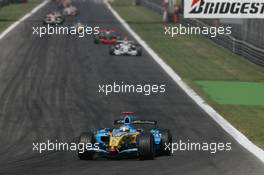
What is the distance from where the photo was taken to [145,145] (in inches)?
766

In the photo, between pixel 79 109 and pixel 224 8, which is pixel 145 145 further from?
pixel 224 8

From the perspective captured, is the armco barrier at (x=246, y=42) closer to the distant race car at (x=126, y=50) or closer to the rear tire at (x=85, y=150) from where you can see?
the distant race car at (x=126, y=50)

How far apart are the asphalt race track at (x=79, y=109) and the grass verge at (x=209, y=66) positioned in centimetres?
92

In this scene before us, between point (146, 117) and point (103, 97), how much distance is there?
15.5ft

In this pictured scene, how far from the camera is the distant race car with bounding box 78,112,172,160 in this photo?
19.5 meters

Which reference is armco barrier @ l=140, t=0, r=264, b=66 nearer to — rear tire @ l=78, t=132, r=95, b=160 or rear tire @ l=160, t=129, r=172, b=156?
rear tire @ l=160, t=129, r=172, b=156

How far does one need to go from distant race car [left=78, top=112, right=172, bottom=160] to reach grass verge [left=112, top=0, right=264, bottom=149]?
134 inches

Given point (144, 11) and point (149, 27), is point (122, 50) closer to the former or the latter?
point (149, 27)

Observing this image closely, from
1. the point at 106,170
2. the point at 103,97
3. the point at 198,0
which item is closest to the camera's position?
the point at 106,170

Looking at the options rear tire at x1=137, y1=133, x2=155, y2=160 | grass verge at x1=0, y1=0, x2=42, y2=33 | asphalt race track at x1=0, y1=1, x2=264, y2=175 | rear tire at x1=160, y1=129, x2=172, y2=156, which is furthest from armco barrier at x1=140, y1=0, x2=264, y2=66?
rear tire at x1=137, y1=133, x2=155, y2=160

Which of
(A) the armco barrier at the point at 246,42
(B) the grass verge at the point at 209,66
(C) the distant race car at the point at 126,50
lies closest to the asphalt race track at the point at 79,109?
(C) the distant race car at the point at 126,50

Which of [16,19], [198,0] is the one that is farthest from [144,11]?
[198,0]

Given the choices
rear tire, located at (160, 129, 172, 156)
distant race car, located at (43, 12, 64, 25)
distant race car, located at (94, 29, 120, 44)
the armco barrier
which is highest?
rear tire, located at (160, 129, 172, 156)

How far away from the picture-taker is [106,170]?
18156 mm
